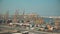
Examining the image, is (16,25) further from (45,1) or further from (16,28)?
(45,1)

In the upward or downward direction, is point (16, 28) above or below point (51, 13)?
below

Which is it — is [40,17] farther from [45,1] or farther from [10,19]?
[10,19]

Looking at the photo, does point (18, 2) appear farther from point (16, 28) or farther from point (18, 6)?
point (16, 28)

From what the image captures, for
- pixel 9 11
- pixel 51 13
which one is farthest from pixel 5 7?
pixel 51 13

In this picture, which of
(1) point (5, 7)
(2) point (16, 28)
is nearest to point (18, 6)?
(1) point (5, 7)

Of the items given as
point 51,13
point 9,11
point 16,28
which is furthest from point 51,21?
point 9,11

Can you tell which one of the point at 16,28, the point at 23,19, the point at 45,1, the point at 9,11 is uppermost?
the point at 45,1

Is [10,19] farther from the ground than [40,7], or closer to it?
closer to it
